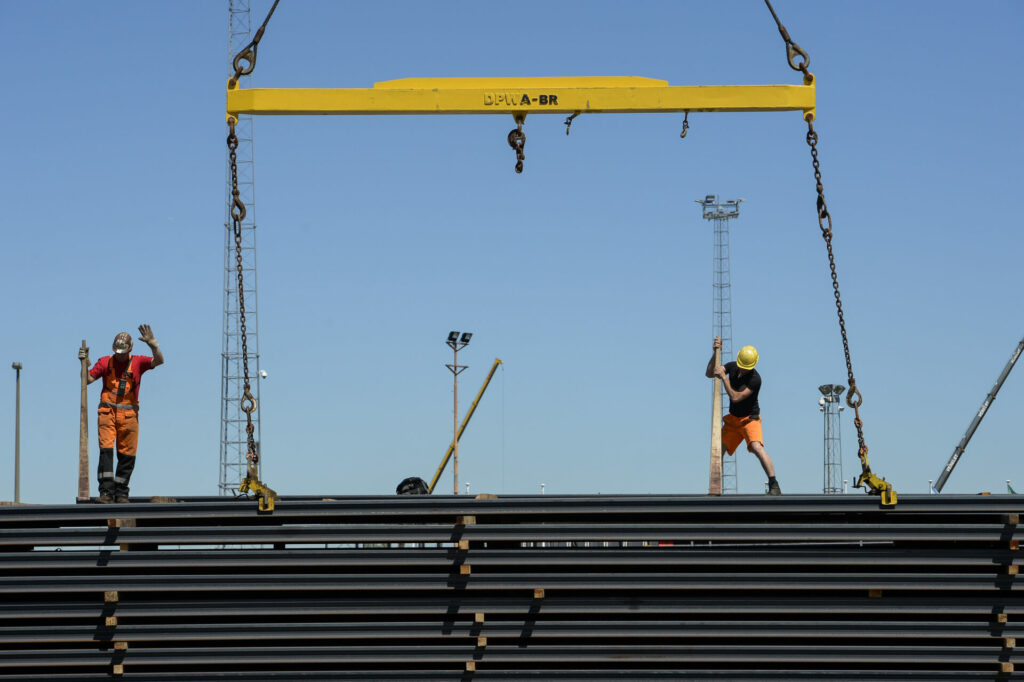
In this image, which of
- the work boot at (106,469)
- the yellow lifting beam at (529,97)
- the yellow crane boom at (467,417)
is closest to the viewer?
the yellow lifting beam at (529,97)

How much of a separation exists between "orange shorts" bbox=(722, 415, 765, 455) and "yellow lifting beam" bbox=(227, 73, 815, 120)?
3210 millimetres

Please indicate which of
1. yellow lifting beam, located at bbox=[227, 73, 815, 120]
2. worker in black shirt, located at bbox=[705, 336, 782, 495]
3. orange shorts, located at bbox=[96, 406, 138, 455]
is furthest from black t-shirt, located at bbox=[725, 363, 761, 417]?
orange shorts, located at bbox=[96, 406, 138, 455]

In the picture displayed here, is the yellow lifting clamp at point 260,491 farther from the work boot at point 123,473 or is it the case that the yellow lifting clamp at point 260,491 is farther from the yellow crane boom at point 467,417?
the yellow crane boom at point 467,417

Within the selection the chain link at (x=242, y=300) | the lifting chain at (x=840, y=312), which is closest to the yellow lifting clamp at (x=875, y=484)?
the lifting chain at (x=840, y=312)

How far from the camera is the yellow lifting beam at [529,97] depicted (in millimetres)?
10305

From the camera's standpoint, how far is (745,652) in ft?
28.8

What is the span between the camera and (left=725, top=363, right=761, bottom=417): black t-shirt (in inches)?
469

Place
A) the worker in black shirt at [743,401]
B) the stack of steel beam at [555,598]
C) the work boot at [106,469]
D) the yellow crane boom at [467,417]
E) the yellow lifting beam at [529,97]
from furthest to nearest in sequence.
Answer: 1. the yellow crane boom at [467,417]
2. the worker in black shirt at [743,401]
3. the work boot at [106,469]
4. the yellow lifting beam at [529,97]
5. the stack of steel beam at [555,598]

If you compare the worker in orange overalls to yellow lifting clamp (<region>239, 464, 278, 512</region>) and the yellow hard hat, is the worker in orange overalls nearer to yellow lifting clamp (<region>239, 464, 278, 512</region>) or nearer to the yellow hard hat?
yellow lifting clamp (<region>239, 464, 278, 512</region>)

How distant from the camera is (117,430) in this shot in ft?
35.4

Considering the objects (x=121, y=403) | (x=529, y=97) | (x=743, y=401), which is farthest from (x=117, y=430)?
(x=743, y=401)

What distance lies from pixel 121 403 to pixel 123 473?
635 millimetres

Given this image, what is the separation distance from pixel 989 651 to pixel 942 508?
3.54ft

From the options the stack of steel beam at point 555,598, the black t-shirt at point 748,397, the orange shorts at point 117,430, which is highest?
the black t-shirt at point 748,397
